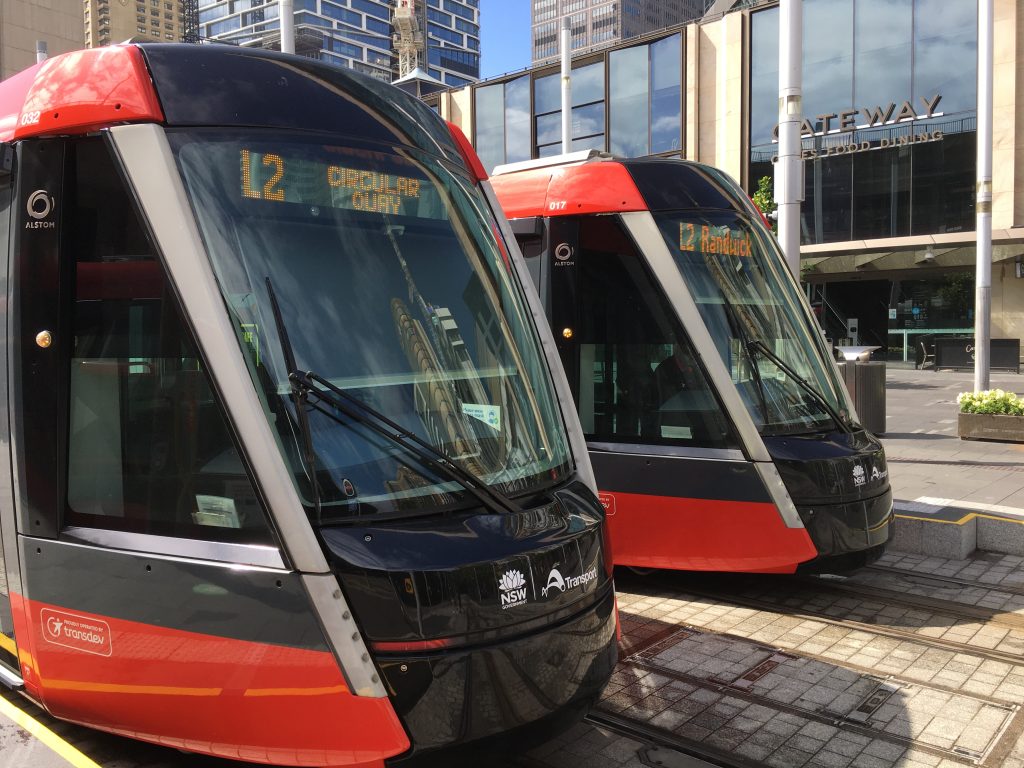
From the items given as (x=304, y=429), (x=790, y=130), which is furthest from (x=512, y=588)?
(x=790, y=130)

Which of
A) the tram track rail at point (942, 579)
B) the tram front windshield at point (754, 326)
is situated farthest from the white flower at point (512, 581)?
the tram track rail at point (942, 579)

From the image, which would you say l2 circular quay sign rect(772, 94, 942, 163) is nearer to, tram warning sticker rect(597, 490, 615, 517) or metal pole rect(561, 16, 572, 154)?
metal pole rect(561, 16, 572, 154)

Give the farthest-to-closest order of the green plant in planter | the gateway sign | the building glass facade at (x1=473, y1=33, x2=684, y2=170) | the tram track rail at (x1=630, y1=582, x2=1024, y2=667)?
1. the building glass facade at (x1=473, y1=33, x2=684, y2=170)
2. the gateway sign
3. the green plant in planter
4. the tram track rail at (x1=630, y1=582, x2=1024, y2=667)

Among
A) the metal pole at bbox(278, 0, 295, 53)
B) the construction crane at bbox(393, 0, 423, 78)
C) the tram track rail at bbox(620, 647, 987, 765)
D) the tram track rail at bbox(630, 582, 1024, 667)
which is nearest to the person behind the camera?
the tram track rail at bbox(620, 647, 987, 765)

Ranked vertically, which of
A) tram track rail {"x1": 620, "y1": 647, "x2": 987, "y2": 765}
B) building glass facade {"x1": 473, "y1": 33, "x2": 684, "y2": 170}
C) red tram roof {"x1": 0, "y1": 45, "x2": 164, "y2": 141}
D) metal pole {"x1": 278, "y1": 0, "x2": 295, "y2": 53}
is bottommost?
tram track rail {"x1": 620, "y1": 647, "x2": 987, "y2": 765}

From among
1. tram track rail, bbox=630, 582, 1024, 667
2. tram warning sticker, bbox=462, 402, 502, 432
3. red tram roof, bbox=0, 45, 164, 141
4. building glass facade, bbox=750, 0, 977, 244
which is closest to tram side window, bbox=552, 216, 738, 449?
tram track rail, bbox=630, 582, 1024, 667

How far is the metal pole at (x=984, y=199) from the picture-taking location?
521 inches

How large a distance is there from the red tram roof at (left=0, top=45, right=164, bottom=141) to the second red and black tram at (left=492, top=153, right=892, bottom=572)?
3.42 meters

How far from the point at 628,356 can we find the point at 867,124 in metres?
27.4

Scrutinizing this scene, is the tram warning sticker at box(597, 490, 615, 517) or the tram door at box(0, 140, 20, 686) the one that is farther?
the tram warning sticker at box(597, 490, 615, 517)

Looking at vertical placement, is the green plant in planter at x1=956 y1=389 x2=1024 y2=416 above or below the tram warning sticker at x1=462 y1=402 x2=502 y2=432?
below

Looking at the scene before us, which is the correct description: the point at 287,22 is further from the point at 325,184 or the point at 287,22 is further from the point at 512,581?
the point at 512,581

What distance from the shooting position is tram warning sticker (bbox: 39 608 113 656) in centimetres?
344

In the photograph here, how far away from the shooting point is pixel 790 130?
916cm
